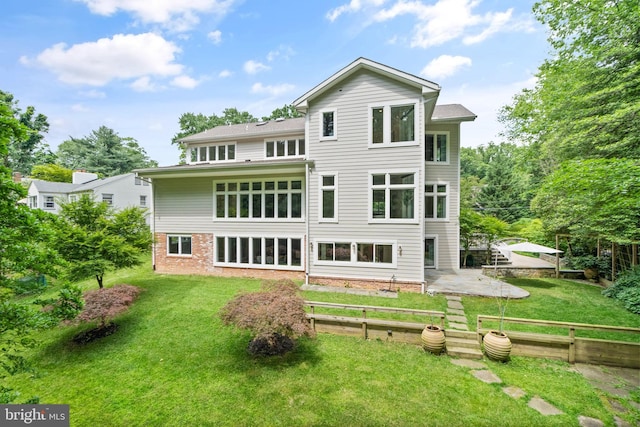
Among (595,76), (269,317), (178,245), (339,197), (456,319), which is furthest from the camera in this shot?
(178,245)

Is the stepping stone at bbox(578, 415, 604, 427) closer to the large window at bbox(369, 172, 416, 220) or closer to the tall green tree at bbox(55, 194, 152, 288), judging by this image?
the large window at bbox(369, 172, 416, 220)

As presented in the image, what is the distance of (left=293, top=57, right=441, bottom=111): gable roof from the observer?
32.3ft

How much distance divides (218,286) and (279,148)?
791 centimetres

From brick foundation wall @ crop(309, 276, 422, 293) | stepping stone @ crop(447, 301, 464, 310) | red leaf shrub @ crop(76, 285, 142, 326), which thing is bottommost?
stepping stone @ crop(447, 301, 464, 310)

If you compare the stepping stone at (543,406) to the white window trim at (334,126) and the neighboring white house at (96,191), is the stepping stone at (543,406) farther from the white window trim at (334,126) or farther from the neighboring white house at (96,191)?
the neighboring white house at (96,191)

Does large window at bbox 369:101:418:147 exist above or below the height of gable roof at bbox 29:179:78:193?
above

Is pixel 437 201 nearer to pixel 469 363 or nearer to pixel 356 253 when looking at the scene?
pixel 356 253

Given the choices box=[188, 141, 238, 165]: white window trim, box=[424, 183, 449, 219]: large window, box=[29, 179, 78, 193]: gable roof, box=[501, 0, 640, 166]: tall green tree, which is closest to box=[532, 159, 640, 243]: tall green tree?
box=[501, 0, 640, 166]: tall green tree

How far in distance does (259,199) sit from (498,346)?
1042 centimetres

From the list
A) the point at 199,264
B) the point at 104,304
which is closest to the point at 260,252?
the point at 199,264

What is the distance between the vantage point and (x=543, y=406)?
450 centimetres

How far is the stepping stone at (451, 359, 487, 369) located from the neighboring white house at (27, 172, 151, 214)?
27316 mm

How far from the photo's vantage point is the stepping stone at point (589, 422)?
410 centimetres

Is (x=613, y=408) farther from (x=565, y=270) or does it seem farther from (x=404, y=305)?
(x=565, y=270)
